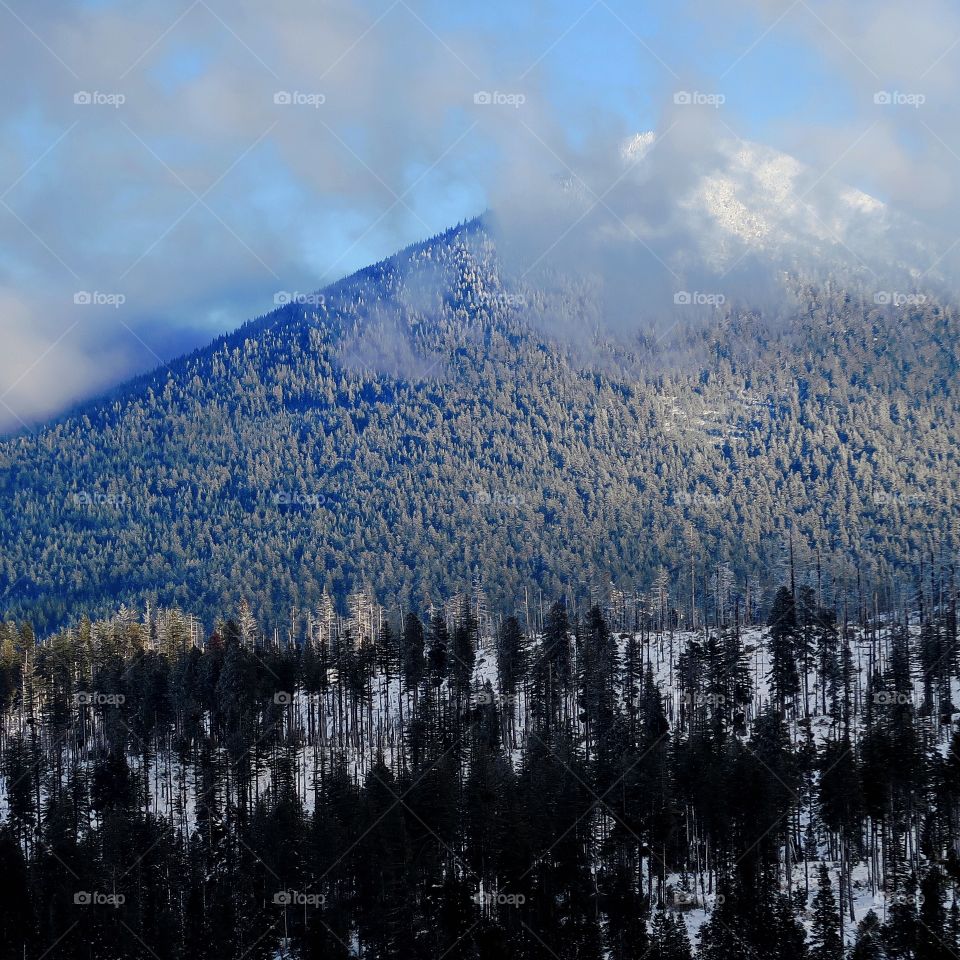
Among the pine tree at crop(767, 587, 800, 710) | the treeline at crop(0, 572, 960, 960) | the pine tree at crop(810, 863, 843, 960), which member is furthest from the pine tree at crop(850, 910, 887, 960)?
the pine tree at crop(767, 587, 800, 710)

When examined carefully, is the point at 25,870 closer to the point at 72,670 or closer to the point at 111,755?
the point at 111,755

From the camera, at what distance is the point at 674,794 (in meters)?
82.9

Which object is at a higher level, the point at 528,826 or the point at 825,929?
the point at 528,826

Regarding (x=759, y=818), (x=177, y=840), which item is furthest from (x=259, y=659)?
(x=759, y=818)

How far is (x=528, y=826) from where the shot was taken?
7631cm

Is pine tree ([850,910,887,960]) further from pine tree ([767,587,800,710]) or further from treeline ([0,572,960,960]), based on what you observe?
pine tree ([767,587,800,710])

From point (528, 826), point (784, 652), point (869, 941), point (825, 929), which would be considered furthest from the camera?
point (784, 652)

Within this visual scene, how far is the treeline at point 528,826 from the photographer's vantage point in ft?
235

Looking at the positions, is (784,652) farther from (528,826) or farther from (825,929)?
(825,929)

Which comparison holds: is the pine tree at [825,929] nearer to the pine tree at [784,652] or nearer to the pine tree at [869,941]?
the pine tree at [869,941]

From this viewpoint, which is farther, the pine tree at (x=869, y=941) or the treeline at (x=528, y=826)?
the treeline at (x=528, y=826)

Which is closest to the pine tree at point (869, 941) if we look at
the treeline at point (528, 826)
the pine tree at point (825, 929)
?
the treeline at point (528, 826)

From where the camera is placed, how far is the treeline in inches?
2817

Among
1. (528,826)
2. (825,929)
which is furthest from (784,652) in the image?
(825,929)
